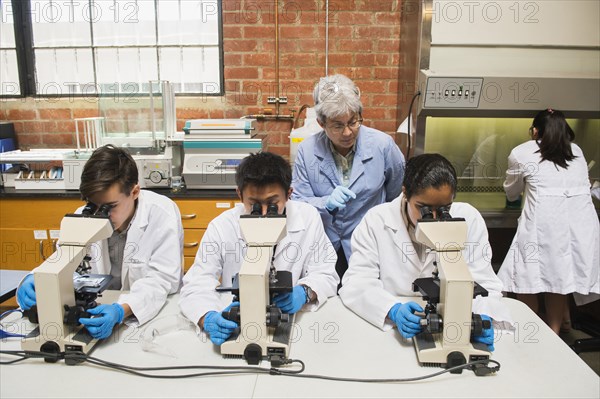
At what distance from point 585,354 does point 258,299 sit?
8.07 ft

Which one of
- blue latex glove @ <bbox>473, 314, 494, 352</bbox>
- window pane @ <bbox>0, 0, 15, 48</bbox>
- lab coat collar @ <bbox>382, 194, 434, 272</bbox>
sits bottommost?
blue latex glove @ <bbox>473, 314, 494, 352</bbox>

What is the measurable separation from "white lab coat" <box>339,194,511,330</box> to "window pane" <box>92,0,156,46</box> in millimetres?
2591

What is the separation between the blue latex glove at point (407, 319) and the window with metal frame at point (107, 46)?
2544 millimetres

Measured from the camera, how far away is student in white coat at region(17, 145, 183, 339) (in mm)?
1418

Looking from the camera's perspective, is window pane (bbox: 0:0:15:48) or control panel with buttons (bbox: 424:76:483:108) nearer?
control panel with buttons (bbox: 424:76:483:108)

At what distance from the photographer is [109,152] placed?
1.55 meters

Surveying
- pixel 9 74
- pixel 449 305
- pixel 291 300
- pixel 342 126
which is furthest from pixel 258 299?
pixel 9 74

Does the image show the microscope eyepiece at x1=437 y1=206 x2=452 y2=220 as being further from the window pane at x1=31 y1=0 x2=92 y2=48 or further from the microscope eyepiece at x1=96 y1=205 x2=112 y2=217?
the window pane at x1=31 y1=0 x2=92 y2=48

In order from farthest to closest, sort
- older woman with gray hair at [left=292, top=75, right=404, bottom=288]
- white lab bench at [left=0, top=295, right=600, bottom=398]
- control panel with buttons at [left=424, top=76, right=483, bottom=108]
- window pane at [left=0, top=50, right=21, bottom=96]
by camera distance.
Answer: window pane at [left=0, top=50, right=21, bottom=96] < control panel with buttons at [left=424, top=76, right=483, bottom=108] < older woman with gray hair at [left=292, top=75, right=404, bottom=288] < white lab bench at [left=0, top=295, right=600, bottom=398]

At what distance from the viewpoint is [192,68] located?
3.43 metres

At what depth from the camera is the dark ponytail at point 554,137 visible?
2.43 m

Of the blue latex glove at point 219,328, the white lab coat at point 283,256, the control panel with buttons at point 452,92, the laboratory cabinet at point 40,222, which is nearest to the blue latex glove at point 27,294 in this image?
the white lab coat at point 283,256

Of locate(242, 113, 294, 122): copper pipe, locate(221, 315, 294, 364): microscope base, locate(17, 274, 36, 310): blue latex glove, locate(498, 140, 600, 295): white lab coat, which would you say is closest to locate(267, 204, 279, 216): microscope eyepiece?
locate(221, 315, 294, 364): microscope base

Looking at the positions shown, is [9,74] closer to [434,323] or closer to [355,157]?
[355,157]
